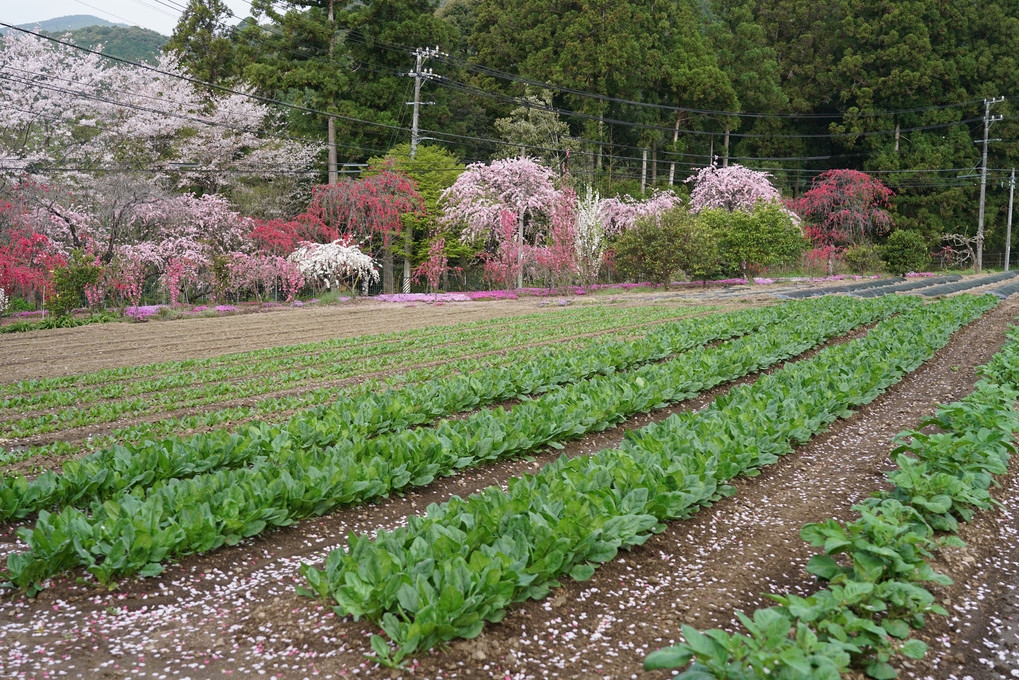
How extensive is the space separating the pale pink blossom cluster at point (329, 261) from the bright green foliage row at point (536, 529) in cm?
1821

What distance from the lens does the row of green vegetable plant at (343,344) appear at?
8793 millimetres

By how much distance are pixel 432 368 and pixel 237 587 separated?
6.10 m

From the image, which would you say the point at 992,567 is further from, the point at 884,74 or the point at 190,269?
the point at 884,74

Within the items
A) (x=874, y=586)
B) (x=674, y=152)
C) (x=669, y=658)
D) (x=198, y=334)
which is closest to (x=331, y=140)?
(x=198, y=334)

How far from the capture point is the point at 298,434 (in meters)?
5.40

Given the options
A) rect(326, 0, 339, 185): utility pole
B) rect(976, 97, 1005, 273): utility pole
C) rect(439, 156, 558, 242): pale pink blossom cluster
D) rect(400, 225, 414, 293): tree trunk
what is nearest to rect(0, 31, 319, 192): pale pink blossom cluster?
rect(326, 0, 339, 185): utility pole

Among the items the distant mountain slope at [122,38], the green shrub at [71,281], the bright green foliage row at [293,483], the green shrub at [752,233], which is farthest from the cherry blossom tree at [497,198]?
the distant mountain slope at [122,38]

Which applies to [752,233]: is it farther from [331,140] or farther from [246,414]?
[246,414]

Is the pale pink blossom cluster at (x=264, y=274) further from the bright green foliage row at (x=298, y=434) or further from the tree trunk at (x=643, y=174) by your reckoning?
the tree trunk at (x=643, y=174)

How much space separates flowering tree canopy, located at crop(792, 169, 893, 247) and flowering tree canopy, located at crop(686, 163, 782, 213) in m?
3.60

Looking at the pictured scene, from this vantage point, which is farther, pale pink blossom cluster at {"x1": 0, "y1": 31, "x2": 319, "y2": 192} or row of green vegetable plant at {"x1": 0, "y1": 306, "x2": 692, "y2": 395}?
pale pink blossom cluster at {"x1": 0, "y1": 31, "x2": 319, "y2": 192}

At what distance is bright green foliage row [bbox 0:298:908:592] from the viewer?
3424 millimetres

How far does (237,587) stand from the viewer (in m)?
3.45

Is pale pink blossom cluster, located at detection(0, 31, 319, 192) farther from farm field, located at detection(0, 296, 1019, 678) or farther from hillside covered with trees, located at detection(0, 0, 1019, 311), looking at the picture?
farm field, located at detection(0, 296, 1019, 678)
